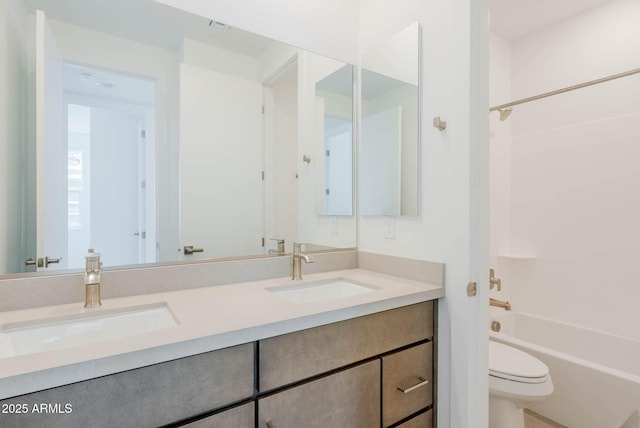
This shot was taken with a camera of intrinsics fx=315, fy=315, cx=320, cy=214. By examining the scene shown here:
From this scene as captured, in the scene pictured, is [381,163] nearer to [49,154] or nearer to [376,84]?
[376,84]

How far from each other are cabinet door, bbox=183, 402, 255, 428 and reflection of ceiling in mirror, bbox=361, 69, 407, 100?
142 cm

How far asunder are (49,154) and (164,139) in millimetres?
374

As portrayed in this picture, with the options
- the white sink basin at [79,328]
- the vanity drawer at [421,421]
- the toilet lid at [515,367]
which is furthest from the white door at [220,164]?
the toilet lid at [515,367]

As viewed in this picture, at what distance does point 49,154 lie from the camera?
103 cm

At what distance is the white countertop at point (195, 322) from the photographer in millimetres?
600

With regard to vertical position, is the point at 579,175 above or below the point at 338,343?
above

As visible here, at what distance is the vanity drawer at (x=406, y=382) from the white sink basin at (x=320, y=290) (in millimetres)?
288

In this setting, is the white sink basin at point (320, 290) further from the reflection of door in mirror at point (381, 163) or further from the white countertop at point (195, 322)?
the reflection of door in mirror at point (381, 163)

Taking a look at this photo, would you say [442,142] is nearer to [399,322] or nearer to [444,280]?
[444,280]

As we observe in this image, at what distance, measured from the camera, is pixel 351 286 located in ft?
4.74

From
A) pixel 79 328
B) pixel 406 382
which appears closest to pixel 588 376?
pixel 406 382

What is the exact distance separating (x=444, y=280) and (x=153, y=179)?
1226 mm

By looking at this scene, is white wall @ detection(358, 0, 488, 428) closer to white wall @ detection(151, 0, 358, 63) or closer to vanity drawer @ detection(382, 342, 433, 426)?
vanity drawer @ detection(382, 342, 433, 426)

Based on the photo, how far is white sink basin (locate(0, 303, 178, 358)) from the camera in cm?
81
